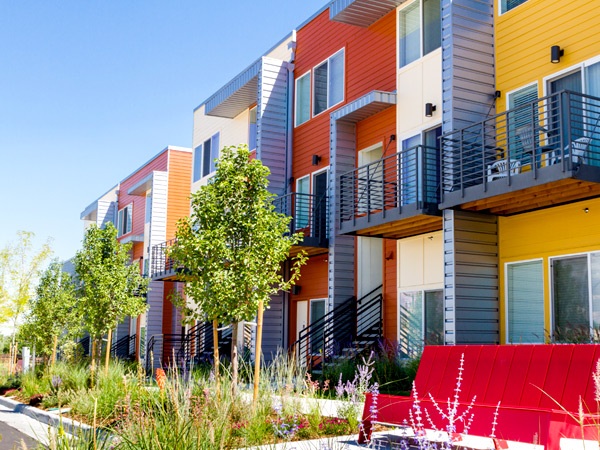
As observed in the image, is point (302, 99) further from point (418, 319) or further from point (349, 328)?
point (418, 319)

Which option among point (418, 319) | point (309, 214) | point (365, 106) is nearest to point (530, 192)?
point (418, 319)

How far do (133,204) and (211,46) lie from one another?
56.1ft

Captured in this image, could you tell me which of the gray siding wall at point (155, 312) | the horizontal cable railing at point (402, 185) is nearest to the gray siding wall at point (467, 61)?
the horizontal cable railing at point (402, 185)

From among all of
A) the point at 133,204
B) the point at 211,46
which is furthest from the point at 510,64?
the point at 133,204

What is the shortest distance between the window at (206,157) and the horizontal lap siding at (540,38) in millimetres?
14833

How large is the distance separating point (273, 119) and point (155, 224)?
10583 mm

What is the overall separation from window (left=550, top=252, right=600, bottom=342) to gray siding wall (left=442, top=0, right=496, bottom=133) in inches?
128

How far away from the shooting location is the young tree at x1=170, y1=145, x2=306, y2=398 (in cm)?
1034

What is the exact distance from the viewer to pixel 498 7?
535 inches

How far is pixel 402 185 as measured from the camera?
1431cm

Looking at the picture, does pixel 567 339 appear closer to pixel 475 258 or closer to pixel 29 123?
pixel 475 258

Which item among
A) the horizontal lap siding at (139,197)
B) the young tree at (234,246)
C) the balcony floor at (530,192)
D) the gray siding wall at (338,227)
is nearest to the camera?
the balcony floor at (530,192)

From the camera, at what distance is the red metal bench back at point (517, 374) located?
251 inches

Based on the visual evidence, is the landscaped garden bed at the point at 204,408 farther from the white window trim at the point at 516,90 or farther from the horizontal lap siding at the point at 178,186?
the horizontal lap siding at the point at 178,186
